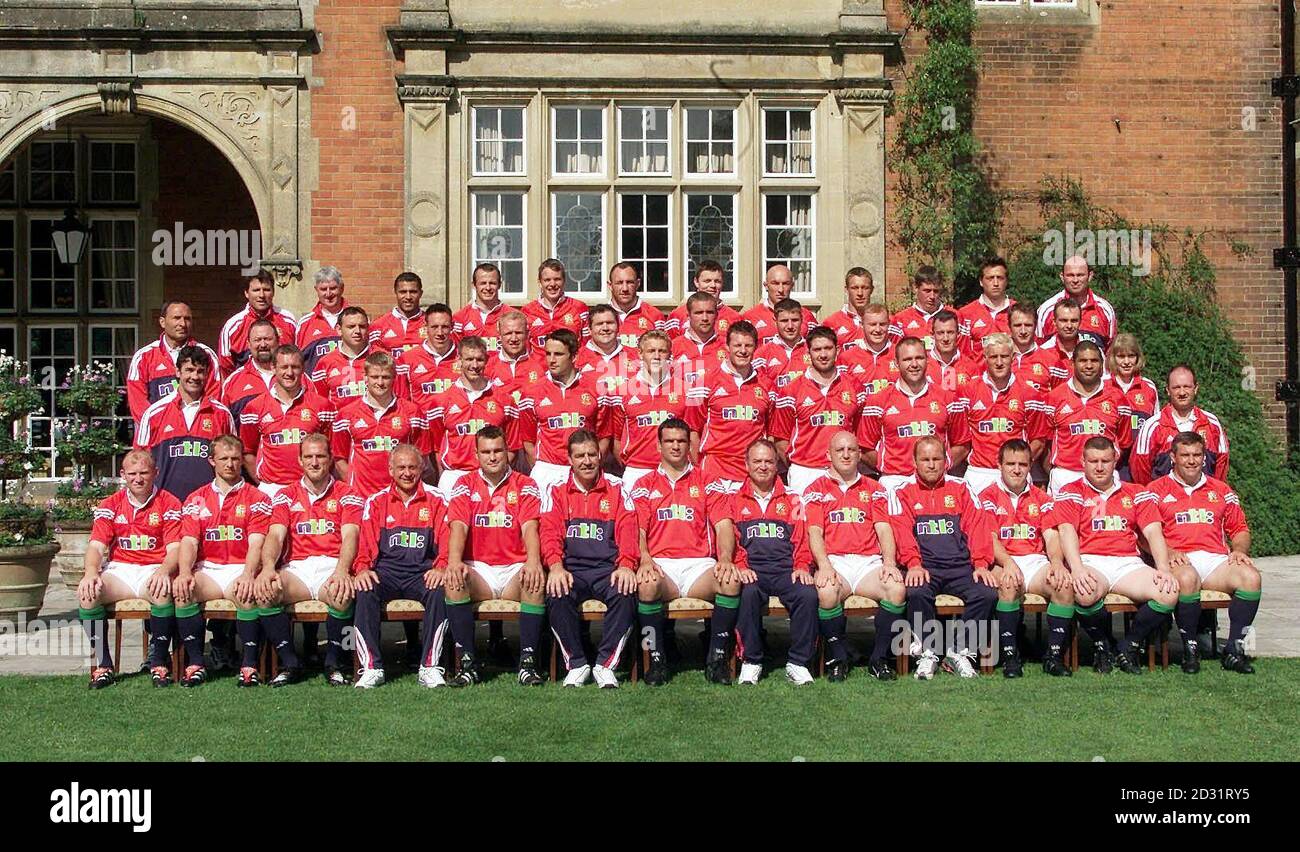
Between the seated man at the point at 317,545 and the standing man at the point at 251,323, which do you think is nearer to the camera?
the seated man at the point at 317,545

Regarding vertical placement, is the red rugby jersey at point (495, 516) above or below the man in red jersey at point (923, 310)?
below

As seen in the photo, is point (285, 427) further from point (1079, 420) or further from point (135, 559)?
point (1079, 420)

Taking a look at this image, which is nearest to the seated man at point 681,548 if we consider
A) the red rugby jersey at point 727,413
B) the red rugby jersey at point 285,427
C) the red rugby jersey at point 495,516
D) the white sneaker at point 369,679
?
the red rugby jersey at point 727,413

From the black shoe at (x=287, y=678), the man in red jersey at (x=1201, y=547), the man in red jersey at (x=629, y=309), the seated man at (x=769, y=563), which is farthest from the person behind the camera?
the man in red jersey at (x=629, y=309)

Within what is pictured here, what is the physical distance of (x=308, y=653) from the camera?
31.4 ft

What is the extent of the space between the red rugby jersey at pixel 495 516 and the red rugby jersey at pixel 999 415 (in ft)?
10.3

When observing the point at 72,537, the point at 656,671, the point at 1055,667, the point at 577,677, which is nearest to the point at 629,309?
the point at 656,671

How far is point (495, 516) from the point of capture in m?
8.93

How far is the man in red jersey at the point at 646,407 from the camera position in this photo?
32.1 feet

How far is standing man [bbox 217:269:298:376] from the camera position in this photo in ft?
35.6

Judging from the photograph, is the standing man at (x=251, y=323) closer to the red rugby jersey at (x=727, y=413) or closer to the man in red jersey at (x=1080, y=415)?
the red rugby jersey at (x=727, y=413)

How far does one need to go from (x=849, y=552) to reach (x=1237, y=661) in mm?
2475
